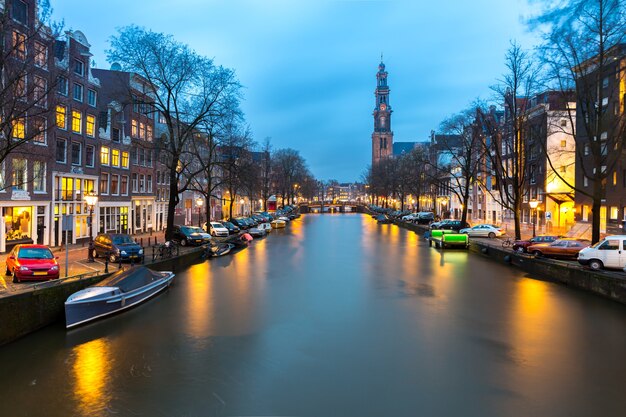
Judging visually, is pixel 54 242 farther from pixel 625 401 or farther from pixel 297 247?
pixel 625 401

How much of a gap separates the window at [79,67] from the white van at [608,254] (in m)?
40.8

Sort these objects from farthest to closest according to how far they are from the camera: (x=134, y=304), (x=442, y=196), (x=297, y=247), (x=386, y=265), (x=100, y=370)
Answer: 1. (x=442, y=196)
2. (x=297, y=247)
3. (x=386, y=265)
4. (x=134, y=304)
5. (x=100, y=370)

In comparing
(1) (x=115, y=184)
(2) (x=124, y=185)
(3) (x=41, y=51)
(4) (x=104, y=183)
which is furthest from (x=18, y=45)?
(2) (x=124, y=185)

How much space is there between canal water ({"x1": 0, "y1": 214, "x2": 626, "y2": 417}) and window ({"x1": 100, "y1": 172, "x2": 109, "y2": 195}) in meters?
26.0

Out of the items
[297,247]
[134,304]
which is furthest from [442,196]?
[134,304]

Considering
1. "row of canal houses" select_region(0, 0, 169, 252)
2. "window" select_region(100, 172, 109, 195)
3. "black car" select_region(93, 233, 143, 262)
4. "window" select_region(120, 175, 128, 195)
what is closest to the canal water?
"black car" select_region(93, 233, 143, 262)

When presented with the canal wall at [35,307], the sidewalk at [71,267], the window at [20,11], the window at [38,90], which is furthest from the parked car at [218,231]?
the canal wall at [35,307]

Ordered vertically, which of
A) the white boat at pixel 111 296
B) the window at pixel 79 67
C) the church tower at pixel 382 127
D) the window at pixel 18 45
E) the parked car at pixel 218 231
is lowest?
the white boat at pixel 111 296

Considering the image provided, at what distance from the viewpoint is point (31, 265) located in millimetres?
19562

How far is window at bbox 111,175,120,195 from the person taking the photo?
4584 cm

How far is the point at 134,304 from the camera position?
19.4 m

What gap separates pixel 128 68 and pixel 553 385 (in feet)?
108

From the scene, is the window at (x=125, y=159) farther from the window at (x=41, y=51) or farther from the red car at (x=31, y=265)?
the red car at (x=31, y=265)

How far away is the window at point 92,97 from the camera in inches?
1599
